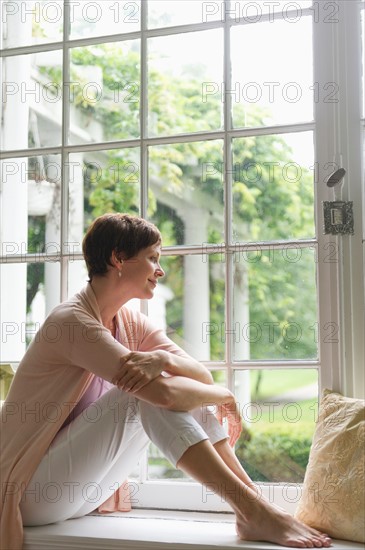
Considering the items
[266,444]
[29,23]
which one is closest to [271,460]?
[266,444]

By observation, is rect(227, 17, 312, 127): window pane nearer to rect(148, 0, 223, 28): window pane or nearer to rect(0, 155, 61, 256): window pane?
rect(148, 0, 223, 28): window pane

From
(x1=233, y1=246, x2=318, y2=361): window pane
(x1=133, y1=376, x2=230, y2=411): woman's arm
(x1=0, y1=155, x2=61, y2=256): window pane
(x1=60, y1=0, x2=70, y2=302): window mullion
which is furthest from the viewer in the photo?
(x1=0, y1=155, x2=61, y2=256): window pane

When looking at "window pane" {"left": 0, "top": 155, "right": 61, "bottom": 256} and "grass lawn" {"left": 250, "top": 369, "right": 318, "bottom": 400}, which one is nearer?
"window pane" {"left": 0, "top": 155, "right": 61, "bottom": 256}

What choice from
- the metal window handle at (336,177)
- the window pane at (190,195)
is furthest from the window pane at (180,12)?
the metal window handle at (336,177)

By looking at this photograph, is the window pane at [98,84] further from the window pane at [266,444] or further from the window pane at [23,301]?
the window pane at [266,444]

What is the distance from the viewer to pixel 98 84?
3070mm

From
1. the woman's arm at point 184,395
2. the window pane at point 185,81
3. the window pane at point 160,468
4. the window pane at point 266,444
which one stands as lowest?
the window pane at point 160,468

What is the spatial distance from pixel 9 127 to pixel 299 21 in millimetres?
1190

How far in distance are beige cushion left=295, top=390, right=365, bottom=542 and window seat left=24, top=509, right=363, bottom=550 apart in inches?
→ 2.5

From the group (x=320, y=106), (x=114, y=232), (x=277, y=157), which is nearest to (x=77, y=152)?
(x=114, y=232)

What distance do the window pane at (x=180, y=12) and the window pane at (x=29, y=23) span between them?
0.41 meters

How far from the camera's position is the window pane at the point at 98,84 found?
294cm

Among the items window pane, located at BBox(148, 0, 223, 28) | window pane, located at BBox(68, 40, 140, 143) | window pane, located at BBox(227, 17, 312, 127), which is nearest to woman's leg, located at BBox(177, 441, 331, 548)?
window pane, located at BBox(227, 17, 312, 127)

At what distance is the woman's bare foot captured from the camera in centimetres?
203
